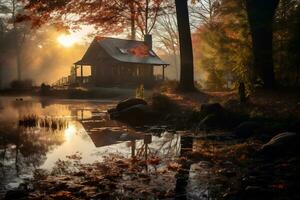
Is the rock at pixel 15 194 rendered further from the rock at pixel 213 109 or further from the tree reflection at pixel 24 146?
the rock at pixel 213 109

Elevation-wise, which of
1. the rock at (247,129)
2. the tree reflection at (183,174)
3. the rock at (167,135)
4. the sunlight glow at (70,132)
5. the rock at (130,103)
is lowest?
the tree reflection at (183,174)

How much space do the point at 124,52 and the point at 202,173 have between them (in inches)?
1496

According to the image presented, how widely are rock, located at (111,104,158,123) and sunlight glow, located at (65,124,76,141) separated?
8.69ft

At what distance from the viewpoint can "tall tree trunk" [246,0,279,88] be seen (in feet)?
64.8

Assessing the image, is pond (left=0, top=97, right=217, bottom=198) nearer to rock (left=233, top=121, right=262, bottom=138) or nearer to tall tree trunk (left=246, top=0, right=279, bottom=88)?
rock (left=233, top=121, right=262, bottom=138)

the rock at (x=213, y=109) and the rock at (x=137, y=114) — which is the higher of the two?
the rock at (x=213, y=109)

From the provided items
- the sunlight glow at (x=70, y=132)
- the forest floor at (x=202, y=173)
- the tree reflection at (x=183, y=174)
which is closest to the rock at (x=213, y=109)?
the forest floor at (x=202, y=173)

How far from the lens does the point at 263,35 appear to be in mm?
20234

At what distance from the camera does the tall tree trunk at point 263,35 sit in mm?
19750

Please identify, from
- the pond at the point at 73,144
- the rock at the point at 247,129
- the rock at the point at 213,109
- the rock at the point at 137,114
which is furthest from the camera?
the rock at the point at 137,114

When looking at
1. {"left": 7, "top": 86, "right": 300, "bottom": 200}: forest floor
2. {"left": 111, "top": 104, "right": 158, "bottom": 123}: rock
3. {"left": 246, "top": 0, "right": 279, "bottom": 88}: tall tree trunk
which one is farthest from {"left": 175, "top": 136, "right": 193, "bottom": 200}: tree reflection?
{"left": 246, "top": 0, "right": 279, "bottom": 88}: tall tree trunk

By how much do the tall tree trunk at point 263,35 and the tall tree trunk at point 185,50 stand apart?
14.2ft

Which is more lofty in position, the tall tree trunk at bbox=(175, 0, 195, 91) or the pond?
the tall tree trunk at bbox=(175, 0, 195, 91)

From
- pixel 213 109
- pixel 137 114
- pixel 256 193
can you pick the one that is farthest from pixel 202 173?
pixel 137 114
